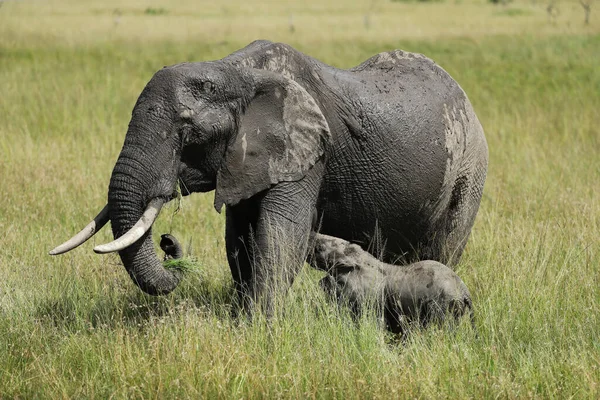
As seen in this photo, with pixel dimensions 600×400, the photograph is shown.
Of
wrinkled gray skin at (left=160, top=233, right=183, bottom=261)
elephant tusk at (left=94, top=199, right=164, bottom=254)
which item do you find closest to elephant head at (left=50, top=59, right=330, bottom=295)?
elephant tusk at (left=94, top=199, right=164, bottom=254)

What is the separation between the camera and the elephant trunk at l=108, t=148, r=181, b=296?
4.80 meters

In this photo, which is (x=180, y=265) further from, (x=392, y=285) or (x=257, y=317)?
(x=392, y=285)

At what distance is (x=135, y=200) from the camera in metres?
4.80

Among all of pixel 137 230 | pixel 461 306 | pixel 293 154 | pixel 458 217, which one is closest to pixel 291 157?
pixel 293 154

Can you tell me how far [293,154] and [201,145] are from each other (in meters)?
0.53

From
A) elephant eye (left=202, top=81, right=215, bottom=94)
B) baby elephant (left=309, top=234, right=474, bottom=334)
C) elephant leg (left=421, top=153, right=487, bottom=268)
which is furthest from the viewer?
elephant leg (left=421, top=153, right=487, bottom=268)

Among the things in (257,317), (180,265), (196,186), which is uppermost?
(196,186)

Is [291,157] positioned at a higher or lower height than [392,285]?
higher

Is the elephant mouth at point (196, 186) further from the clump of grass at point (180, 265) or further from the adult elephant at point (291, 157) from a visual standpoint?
the clump of grass at point (180, 265)

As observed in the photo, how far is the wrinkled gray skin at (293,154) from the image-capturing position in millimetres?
4887

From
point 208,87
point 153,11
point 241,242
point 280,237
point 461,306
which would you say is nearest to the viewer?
point 208,87

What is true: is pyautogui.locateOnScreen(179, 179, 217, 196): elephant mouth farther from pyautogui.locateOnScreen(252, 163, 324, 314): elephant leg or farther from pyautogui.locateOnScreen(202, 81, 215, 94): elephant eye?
pyautogui.locateOnScreen(202, 81, 215, 94): elephant eye

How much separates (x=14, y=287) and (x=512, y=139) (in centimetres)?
756

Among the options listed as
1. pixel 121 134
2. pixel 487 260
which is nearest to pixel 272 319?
pixel 487 260
